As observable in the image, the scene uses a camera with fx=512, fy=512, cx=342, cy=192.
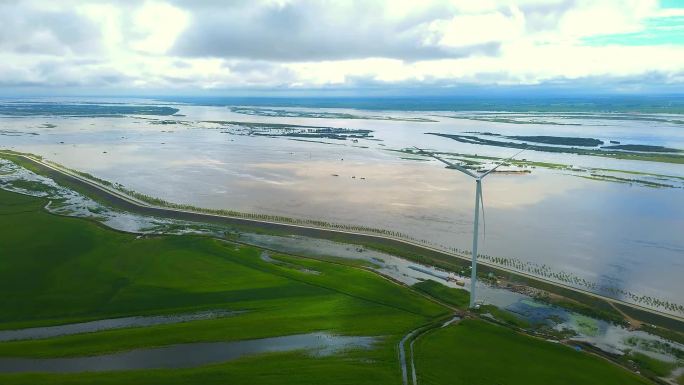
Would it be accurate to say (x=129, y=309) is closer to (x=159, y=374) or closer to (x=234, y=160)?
(x=159, y=374)

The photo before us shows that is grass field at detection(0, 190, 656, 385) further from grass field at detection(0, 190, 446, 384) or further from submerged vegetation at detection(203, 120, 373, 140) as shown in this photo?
submerged vegetation at detection(203, 120, 373, 140)

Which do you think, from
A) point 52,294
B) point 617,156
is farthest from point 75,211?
point 617,156

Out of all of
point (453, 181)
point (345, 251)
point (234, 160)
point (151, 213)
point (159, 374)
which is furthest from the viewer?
point (234, 160)

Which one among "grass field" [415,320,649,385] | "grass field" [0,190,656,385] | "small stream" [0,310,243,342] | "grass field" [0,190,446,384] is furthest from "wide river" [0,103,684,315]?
"small stream" [0,310,243,342]


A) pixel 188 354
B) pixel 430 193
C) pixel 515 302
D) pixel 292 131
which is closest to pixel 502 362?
pixel 515 302

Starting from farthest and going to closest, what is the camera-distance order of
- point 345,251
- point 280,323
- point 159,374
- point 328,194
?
point 328,194 → point 345,251 → point 280,323 → point 159,374

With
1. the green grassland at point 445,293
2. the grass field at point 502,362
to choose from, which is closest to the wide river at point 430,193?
the green grassland at point 445,293

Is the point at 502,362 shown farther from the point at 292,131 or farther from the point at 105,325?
the point at 292,131
